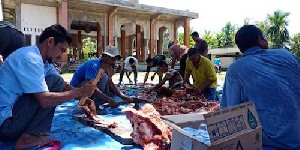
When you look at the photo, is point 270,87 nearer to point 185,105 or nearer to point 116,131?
point 116,131

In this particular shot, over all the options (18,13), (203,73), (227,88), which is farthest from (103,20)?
(227,88)

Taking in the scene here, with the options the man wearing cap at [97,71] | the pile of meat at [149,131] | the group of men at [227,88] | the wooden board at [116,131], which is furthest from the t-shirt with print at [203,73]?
the group of men at [227,88]

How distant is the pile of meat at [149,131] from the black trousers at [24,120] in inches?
39.8

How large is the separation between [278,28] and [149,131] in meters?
47.9

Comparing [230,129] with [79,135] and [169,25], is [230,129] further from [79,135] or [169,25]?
[169,25]

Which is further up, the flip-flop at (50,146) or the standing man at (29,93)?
the standing man at (29,93)

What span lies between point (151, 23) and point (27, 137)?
72.2ft

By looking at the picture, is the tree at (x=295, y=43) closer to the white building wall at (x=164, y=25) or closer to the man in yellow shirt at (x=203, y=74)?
the white building wall at (x=164, y=25)

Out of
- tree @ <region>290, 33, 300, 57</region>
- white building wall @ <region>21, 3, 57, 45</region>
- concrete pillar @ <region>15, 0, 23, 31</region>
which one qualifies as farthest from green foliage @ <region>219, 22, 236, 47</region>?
concrete pillar @ <region>15, 0, 23, 31</region>

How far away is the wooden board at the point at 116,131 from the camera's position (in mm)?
3748

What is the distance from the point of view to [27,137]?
2994mm

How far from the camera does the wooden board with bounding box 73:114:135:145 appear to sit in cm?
375

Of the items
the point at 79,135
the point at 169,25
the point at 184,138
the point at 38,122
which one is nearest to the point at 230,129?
the point at 184,138

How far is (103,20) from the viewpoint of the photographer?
22156 millimetres
